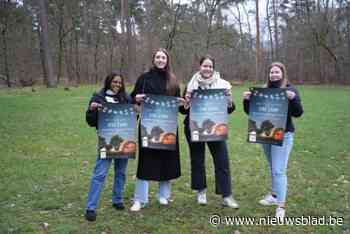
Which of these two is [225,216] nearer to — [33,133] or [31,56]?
[33,133]

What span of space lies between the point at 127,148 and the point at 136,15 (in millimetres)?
33157

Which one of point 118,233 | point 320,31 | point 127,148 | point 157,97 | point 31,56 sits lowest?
point 118,233

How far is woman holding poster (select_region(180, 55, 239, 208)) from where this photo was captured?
455cm

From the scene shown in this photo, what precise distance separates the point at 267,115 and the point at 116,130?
1.85 metres

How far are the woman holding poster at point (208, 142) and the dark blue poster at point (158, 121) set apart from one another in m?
0.25

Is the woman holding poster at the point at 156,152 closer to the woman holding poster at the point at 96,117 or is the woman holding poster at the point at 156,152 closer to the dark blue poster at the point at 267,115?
the woman holding poster at the point at 96,117

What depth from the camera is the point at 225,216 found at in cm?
462

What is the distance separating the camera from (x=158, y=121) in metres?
4.49

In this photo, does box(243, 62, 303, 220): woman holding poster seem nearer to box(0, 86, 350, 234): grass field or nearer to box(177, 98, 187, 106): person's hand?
box(0, 86, 350, 234): grass field

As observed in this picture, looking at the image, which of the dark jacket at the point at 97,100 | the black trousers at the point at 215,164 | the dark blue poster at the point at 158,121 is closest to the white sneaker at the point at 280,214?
the black trousers at the point at 215,164

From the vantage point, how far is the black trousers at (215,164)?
478 cm

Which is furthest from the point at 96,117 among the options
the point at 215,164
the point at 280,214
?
the point at 280,214

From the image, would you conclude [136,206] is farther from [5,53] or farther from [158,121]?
[5,53]

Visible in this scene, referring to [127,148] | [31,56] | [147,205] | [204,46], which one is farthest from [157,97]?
[204,46]
